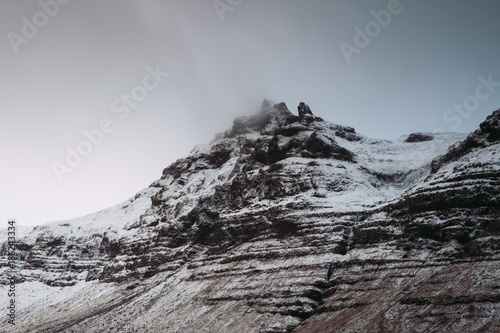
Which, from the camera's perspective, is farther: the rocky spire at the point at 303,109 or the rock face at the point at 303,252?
the rocky spire at the point at 303,109

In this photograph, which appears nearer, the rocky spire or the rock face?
the rock face

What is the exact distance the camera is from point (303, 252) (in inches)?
2542

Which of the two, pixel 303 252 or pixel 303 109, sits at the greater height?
pixel 303 109

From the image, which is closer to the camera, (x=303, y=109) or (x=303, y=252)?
(x=303, y=252)

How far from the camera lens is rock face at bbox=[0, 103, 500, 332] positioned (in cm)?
4612

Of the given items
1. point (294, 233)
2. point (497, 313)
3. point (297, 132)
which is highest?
point (297, 132)

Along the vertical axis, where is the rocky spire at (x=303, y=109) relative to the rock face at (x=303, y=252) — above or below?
above

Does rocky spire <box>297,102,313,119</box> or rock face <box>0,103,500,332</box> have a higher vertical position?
rocky spire <box>297,102,313,119</box>

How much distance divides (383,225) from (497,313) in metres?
26.2

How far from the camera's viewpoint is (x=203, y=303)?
64.1 metres

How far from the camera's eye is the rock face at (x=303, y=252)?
1816 inches

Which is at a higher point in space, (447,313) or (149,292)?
(149,292)

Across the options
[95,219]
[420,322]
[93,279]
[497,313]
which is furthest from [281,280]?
[95,219]

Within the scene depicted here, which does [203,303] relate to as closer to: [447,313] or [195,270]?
[195,270]
